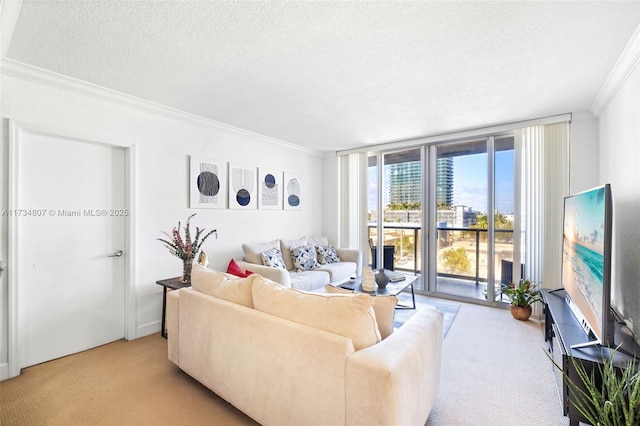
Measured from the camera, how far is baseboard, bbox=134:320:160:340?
303 centimetres

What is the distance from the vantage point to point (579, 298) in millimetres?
2078

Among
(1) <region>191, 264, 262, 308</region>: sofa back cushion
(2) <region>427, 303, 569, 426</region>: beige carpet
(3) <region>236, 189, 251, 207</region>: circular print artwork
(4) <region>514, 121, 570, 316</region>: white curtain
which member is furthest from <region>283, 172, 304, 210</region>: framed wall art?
(4) <region>514, 121, 570, 316</region>: white curtain

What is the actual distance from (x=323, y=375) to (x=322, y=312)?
0.28 metres

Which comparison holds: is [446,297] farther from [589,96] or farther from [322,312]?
[322,312]

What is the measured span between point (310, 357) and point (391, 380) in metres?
0.41

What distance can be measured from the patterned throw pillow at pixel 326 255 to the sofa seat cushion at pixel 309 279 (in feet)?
1.46

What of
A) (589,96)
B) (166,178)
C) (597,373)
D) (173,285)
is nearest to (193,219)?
(166,178)

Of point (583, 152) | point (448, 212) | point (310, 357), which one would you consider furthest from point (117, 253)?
point (583, 152)

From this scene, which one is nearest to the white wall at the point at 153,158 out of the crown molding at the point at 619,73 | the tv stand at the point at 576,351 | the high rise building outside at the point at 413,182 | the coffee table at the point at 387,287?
the coffee table at the point at 387,287

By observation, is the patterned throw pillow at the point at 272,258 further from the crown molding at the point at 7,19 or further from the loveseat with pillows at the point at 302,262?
the crown molding at the point at 7,19

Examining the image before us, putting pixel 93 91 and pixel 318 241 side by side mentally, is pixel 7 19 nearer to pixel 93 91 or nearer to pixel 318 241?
pixel 93 91

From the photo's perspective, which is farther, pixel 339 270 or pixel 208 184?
pixel 339 270

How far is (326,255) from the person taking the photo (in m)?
4.59

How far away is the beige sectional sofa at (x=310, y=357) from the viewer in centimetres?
128
